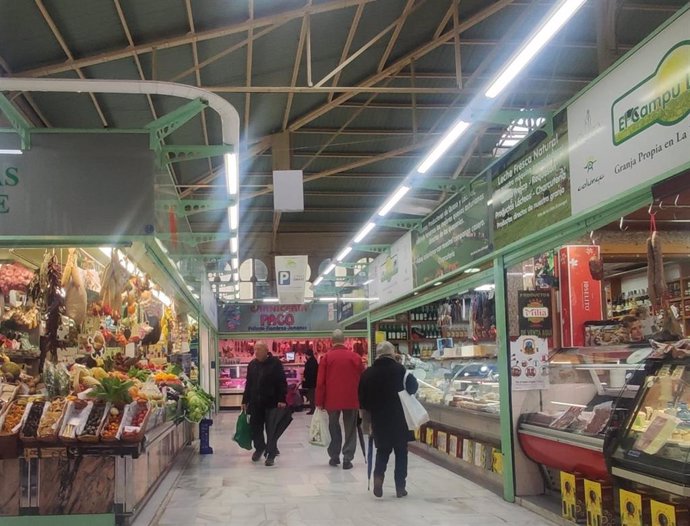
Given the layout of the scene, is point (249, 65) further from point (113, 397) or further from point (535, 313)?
point (113, 397)

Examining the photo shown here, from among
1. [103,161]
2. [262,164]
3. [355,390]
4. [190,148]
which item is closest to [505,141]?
[262,164]

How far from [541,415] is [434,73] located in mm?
9617

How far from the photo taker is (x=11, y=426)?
528 cm

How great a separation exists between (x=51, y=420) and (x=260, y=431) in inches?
165

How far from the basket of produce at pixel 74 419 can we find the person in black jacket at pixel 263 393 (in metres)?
3.71

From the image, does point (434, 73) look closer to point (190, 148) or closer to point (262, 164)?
point (262, 164)

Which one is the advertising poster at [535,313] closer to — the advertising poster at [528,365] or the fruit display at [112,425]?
the advertising poster at [528,365]

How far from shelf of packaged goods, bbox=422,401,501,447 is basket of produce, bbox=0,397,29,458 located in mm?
4290

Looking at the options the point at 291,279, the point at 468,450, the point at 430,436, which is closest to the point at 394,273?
the point at 430,436

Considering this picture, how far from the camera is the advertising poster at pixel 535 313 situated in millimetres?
6457

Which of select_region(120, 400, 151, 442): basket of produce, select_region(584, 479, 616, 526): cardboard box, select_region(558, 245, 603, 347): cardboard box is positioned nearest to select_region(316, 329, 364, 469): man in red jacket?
select_region(558, 245, 603, 347): cardboard box

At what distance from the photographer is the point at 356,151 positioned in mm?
17234

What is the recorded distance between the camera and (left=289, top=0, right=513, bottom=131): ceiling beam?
11.2 meters

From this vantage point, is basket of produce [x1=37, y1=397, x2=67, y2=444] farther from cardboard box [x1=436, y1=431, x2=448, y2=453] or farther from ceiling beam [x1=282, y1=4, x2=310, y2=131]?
ceiling beam [x1=282, y1=4, x2=310, y2=131]
